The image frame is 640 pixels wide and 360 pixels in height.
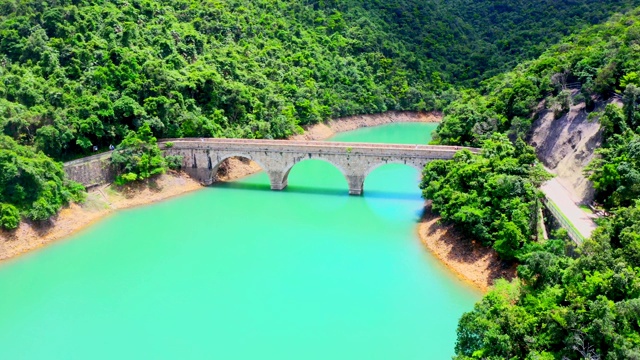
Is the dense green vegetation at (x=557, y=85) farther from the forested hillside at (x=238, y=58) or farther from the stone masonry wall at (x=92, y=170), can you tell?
the stone masonry wall at (x=92, y=170)

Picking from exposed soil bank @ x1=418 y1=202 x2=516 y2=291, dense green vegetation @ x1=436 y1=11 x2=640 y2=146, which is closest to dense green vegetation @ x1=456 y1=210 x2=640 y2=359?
exposed soil bank @ x1=418 y1=202 x2=516 y2=291

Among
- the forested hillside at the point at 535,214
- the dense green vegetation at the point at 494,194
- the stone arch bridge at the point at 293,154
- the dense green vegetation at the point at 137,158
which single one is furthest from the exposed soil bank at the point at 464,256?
the dense green vegetation at the point at 137,158

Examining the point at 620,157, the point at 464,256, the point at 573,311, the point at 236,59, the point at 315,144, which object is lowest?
the point at 464,256

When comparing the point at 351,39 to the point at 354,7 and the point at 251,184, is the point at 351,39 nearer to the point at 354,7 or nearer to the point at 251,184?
the point at 354,7

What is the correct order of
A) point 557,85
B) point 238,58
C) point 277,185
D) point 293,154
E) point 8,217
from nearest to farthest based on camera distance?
Answer: point 8,217 < point 557,85 < point 293,154 < point 277,185 < point 238,58

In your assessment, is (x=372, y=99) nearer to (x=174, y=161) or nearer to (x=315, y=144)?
(x=315, y=144)

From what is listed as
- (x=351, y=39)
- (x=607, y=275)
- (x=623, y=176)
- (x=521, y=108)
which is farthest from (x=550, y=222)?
(x=351, y=39)

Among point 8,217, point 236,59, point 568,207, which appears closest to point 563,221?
point 568,207
